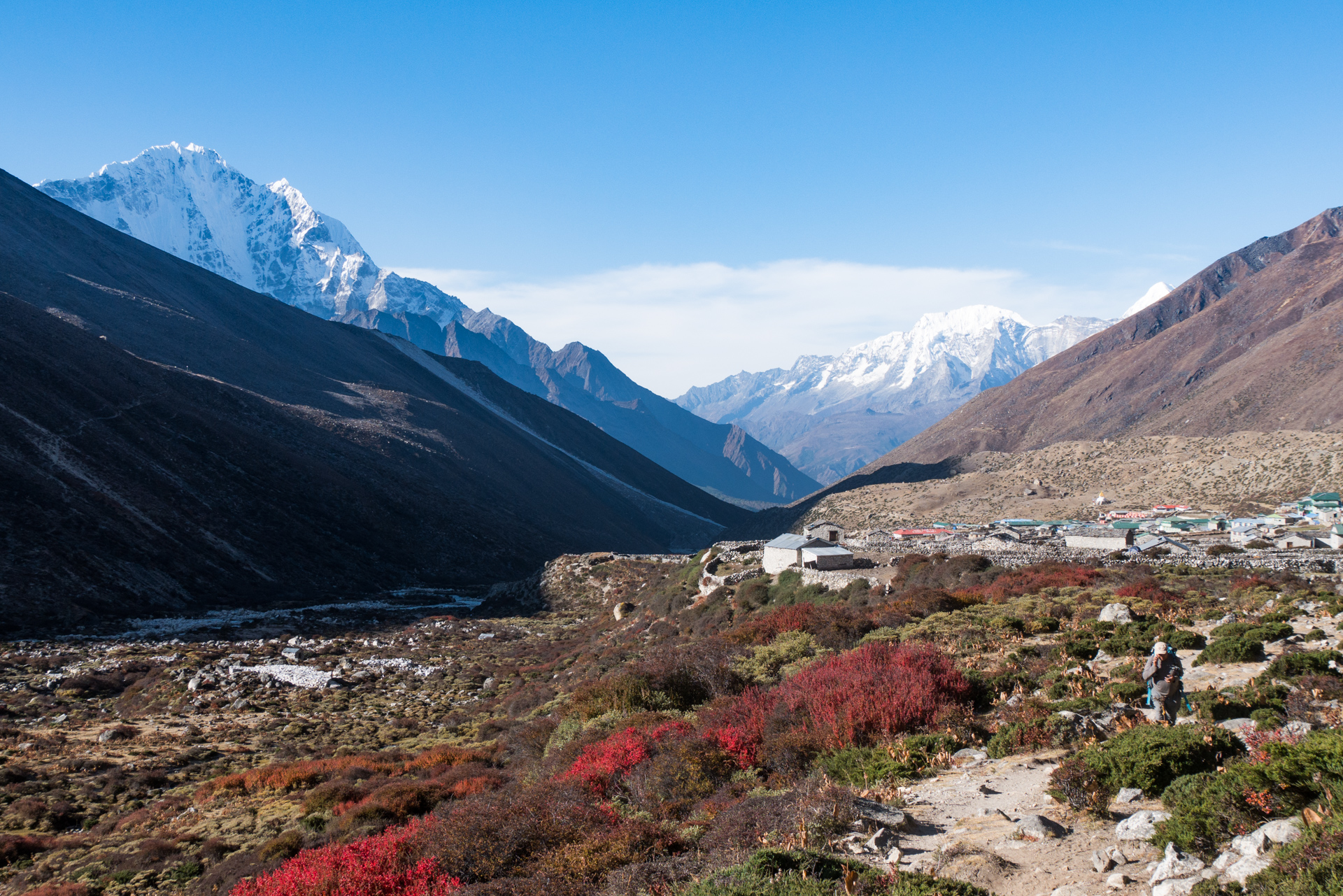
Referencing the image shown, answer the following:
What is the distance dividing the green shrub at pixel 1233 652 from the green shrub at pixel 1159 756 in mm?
4864

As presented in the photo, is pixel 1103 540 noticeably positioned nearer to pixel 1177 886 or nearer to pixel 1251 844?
pixel 1251 844

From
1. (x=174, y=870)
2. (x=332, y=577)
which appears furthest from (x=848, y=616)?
(x=332, y=577)

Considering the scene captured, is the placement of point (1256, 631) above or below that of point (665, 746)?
above

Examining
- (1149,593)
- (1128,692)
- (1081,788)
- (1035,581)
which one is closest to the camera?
(1081,788)

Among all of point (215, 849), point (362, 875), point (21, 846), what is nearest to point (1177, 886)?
point (362, 875)

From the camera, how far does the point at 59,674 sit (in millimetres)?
28125

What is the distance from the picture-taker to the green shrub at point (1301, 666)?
986 centimetres

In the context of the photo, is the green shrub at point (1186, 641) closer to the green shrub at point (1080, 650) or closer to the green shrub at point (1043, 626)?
the green shrub at point (1080, 650)

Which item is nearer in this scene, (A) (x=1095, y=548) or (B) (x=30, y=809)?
(B) (x=30, y=809)

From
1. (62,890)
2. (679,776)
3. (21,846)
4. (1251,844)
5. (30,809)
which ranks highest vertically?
(1251,844)

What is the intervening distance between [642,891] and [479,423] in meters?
113

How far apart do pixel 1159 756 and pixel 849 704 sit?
3.92 metres

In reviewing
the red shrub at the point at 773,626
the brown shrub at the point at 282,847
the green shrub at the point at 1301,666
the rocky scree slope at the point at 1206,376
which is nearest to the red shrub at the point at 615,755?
the brown shrub at the point at 282,847

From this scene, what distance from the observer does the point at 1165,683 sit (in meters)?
9.02
